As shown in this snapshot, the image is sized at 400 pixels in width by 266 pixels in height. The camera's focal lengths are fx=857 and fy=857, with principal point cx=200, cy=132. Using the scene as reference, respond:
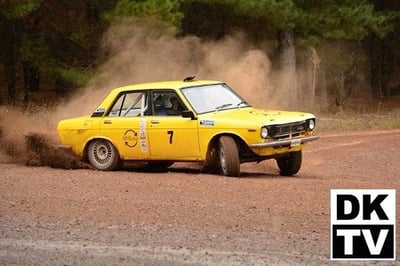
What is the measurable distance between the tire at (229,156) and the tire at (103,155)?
223 cm

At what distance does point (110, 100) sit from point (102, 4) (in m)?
16.0

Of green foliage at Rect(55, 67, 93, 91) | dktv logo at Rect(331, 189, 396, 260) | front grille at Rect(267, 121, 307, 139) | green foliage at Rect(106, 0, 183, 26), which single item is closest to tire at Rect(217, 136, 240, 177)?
front grille at Rect(267, 121, 307, 139)

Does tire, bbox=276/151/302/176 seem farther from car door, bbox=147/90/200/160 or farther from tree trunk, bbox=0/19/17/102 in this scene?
tree trunk, bbox=0/19/17/102

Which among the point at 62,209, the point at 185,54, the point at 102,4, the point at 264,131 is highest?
the point at 102,4

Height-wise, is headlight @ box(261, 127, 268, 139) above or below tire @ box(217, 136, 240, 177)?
above

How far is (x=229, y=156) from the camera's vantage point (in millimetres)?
13703

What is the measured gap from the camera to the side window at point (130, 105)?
1508 centimetres

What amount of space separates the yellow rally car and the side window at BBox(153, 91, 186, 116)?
0.02m

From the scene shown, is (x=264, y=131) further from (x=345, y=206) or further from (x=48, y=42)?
(x=48, y=42)

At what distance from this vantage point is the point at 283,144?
1362 cm

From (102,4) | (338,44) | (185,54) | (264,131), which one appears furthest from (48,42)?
(264,131)

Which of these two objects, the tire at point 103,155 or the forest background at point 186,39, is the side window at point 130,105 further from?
the forest background at point 186,39

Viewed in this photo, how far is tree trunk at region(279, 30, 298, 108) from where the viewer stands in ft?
104

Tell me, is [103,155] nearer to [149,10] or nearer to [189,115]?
[189,115]
